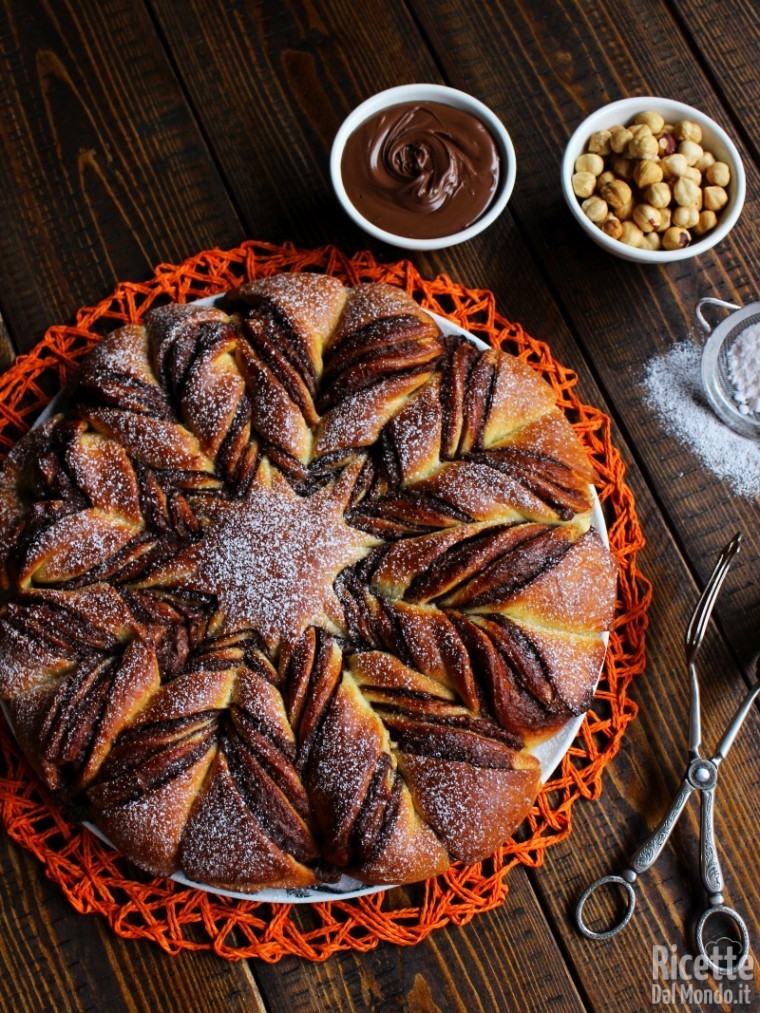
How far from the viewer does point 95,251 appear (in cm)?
179

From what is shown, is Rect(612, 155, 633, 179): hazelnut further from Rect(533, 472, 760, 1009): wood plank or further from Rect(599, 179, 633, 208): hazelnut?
Rect(533, 472, 760, 1009): wood plank

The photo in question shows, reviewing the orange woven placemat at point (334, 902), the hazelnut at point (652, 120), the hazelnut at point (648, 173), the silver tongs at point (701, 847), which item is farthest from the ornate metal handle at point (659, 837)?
the hazelnut at point (652, 120)

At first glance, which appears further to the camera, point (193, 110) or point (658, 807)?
point (193, 110)

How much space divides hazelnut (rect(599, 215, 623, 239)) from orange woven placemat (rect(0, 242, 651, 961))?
22 centimetres

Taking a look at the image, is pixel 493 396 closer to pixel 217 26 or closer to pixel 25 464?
pixel 25 464

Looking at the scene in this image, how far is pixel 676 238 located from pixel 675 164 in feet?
0.41

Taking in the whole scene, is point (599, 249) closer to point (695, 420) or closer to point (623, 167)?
point (623, 167)

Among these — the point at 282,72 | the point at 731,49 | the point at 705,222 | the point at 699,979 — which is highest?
the point at 282,72

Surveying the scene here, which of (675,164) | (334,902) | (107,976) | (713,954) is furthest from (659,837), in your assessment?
(675,164)

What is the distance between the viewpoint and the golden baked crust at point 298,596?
136 cm

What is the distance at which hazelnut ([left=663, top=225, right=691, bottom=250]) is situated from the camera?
1676 mm

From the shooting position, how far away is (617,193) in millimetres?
1685

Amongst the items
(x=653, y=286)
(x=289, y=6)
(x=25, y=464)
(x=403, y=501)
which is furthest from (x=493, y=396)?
(x=289, y=6)

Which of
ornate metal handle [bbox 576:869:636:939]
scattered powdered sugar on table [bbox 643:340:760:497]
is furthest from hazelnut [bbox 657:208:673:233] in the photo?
ornate metal handle [bbox 576:869:636:939]
